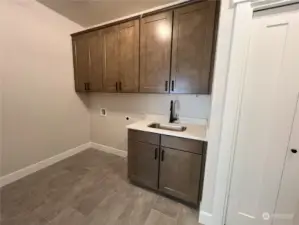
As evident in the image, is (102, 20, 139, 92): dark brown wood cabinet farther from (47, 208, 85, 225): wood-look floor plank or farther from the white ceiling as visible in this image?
(47, 208, 85, 225): wood-look floor plank

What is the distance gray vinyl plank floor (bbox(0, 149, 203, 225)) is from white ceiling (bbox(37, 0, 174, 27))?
2546 mm

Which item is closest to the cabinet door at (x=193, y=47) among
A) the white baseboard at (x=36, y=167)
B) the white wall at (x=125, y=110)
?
the white wall at (x=125, y=110)

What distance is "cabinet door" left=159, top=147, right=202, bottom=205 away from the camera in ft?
5.60

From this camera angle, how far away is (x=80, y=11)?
2549 mm

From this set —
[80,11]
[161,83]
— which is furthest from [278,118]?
[80,11]

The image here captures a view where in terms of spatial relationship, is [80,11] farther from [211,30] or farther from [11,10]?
[211,30]

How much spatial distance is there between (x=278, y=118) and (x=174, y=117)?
1363 mm

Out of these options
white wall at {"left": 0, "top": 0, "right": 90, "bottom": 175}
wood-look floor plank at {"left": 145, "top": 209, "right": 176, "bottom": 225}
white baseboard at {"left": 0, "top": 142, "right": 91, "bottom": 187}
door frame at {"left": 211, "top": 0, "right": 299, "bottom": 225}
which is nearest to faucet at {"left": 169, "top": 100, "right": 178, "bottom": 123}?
door frame at {"left": 211, "top": 0, "right": 299, "bottom": 225}

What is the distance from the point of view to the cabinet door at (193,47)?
1.66 m

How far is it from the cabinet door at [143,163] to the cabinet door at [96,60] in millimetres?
1249

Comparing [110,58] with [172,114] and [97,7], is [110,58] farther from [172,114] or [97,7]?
[172,114]

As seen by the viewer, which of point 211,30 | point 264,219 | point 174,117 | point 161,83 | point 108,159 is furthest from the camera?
point 108,159

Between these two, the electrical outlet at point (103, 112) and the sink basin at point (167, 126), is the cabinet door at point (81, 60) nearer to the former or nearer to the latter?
the electrical outlet at point (103, 112)

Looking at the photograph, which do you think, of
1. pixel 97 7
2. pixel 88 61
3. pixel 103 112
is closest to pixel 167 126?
pixel 103 112
